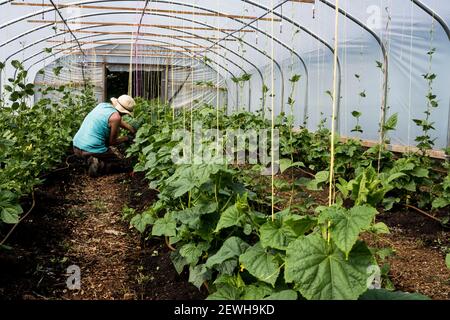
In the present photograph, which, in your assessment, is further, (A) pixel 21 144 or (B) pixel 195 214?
(A) pixel 21 144

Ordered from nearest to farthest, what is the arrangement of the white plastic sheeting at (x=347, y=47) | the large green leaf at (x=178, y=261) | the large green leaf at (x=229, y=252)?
the large green leaf at (x=229, y=252) < the large green leaf at (x=178, y=261) < the white plastic sheeting at (x=347, y=47)

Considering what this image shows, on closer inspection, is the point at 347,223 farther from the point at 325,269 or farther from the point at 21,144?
the point at 21,144

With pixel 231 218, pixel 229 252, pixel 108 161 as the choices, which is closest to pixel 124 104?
pixel 108 161

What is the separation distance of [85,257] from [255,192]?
1538mm

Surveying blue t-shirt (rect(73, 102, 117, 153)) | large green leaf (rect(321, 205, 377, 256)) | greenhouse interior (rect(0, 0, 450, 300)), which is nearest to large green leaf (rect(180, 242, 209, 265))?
greenhouse interior (rect(0, 0, 450, 300))

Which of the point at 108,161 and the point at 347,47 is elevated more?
the point at 347,47

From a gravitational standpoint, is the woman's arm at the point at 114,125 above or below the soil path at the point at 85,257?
above

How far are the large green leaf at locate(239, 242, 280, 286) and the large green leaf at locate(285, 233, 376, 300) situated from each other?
23 centimetres

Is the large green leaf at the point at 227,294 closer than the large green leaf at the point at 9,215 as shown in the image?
Yes

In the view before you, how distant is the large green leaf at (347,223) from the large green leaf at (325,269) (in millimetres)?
94

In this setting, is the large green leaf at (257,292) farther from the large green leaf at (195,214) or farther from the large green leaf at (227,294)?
the large green leaf at (195,214)

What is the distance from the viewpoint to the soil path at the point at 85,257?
3004 mm

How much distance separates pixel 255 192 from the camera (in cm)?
416

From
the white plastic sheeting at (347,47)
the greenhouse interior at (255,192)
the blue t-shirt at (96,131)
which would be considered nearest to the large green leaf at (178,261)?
the greenhouse interior at (255,192)
